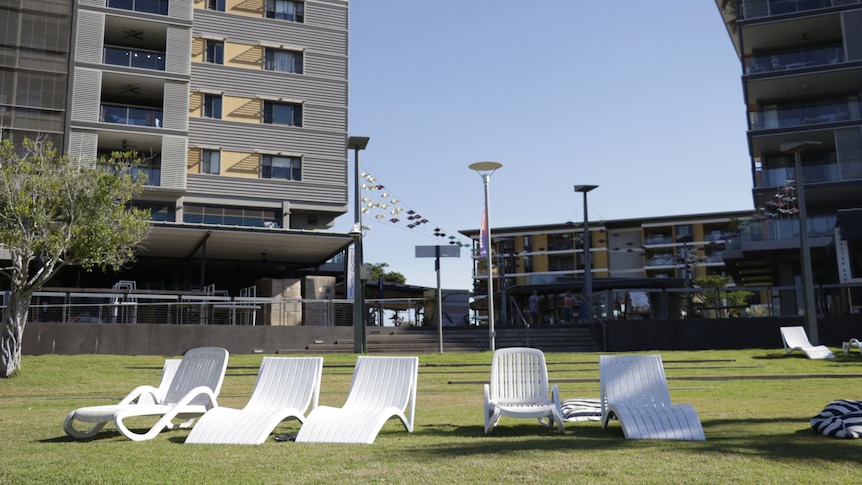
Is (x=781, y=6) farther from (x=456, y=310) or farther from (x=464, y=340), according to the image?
(x=464, y=340)

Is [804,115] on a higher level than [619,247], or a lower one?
higher

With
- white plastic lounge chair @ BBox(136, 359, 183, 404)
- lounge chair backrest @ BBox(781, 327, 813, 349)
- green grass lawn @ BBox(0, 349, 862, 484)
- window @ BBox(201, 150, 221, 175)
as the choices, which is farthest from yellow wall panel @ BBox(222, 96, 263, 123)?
white plastic lounge chair @ BBox(136, 359, 183, 404)

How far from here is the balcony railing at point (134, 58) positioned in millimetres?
35219

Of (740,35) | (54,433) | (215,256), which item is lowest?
(54,433)

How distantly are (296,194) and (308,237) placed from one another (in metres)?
7.17

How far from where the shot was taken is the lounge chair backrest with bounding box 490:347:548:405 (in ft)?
31.7

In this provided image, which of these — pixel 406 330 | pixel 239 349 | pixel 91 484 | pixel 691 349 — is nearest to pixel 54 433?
pixel 91 484

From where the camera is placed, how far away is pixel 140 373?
17.5 meters

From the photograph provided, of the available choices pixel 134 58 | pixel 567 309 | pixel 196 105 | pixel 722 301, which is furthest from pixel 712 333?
pixel 134 58

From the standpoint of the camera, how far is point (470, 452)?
23.8ft

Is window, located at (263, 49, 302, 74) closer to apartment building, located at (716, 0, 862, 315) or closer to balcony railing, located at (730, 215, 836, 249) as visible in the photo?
apartment building, located at (716, 0, 862, 315)

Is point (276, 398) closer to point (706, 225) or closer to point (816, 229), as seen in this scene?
point (816, 229)

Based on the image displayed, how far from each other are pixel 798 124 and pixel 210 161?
28.5 meters

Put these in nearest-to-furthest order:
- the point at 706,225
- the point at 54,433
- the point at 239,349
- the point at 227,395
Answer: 1. the point at 54,433
2. the point at 227,395
3. the point at 239,349
4. the point at 706,225
